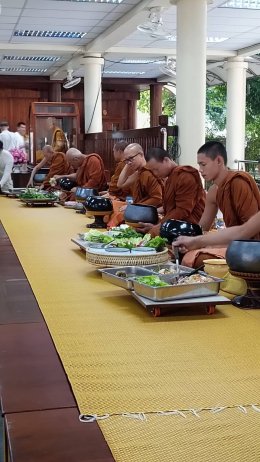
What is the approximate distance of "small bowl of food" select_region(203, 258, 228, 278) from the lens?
110 inches

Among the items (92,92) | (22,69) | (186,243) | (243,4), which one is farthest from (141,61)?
(186,243)

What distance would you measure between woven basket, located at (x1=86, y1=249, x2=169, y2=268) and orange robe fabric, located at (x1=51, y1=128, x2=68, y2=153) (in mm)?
8987

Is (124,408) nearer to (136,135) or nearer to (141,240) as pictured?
(141,240)

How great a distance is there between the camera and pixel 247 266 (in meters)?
→ 2.42

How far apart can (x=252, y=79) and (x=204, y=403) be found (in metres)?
14.3

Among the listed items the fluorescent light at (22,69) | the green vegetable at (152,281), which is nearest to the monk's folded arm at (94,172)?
the green vegetable at (152,281)

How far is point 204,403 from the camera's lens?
160cm

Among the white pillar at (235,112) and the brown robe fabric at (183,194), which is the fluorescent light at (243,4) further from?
the brown robe fabric at (183,194)

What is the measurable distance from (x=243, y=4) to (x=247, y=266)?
23.1 ft

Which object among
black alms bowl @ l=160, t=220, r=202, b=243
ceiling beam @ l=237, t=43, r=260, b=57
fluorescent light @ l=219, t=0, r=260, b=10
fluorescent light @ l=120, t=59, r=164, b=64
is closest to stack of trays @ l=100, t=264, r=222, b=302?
black alms bowl @ l=160, t=220, r=202, b=243

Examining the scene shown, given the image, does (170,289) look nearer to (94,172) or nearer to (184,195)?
(184,195)

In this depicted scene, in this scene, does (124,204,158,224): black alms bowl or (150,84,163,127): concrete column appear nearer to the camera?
(124,204,158,224): black alms bowl

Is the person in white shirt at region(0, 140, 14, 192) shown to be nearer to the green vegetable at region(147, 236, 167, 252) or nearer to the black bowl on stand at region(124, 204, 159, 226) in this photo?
the black bowl on stand at region(124, 204, 159, 226)

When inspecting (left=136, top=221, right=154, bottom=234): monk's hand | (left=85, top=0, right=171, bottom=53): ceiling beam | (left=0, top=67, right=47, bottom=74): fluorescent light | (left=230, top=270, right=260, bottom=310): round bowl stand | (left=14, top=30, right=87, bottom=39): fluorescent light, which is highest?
(left=0, top=67, right=47, bottom=74): fluorescent light
